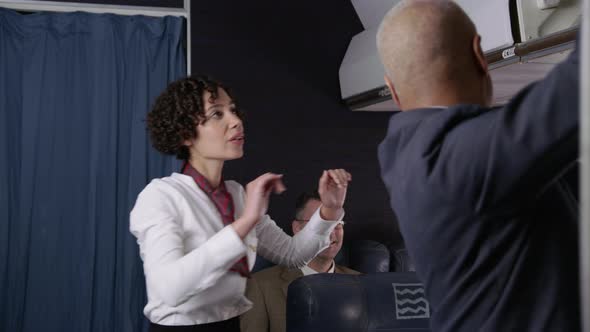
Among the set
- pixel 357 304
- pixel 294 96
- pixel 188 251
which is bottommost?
pixel 357 304

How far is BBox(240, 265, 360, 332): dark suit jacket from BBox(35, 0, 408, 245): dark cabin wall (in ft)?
2.93

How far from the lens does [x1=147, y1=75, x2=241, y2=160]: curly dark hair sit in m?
1.89

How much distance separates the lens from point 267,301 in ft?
9.98

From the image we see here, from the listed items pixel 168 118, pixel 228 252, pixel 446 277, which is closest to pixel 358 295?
pixel 228 252

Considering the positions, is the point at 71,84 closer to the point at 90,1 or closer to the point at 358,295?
the point at 90,1

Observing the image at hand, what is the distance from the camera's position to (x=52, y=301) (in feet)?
11.9

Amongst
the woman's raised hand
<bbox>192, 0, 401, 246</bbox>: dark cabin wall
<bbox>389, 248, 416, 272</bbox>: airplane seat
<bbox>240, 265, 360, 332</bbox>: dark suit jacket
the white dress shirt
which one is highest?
<bbox>192, 0, 401, 246</bbox>: dark cabin wall

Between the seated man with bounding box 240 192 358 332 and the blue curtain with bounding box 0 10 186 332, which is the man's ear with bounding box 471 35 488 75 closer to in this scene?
the seated man with bounding box 240 192 358 332

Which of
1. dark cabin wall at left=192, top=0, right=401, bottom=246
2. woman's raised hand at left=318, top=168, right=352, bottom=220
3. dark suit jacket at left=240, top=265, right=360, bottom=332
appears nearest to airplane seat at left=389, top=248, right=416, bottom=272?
dark cabin wall at left=192, top=0, right=401, bottom=246

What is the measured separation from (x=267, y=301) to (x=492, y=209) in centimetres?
236

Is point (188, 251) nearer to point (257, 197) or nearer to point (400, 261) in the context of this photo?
point (257, 197)

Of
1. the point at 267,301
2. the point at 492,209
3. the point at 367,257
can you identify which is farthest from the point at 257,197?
the point at 367,257

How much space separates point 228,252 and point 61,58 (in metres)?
2.77

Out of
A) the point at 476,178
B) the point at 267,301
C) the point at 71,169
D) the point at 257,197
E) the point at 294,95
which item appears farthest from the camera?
the point at 294,95
